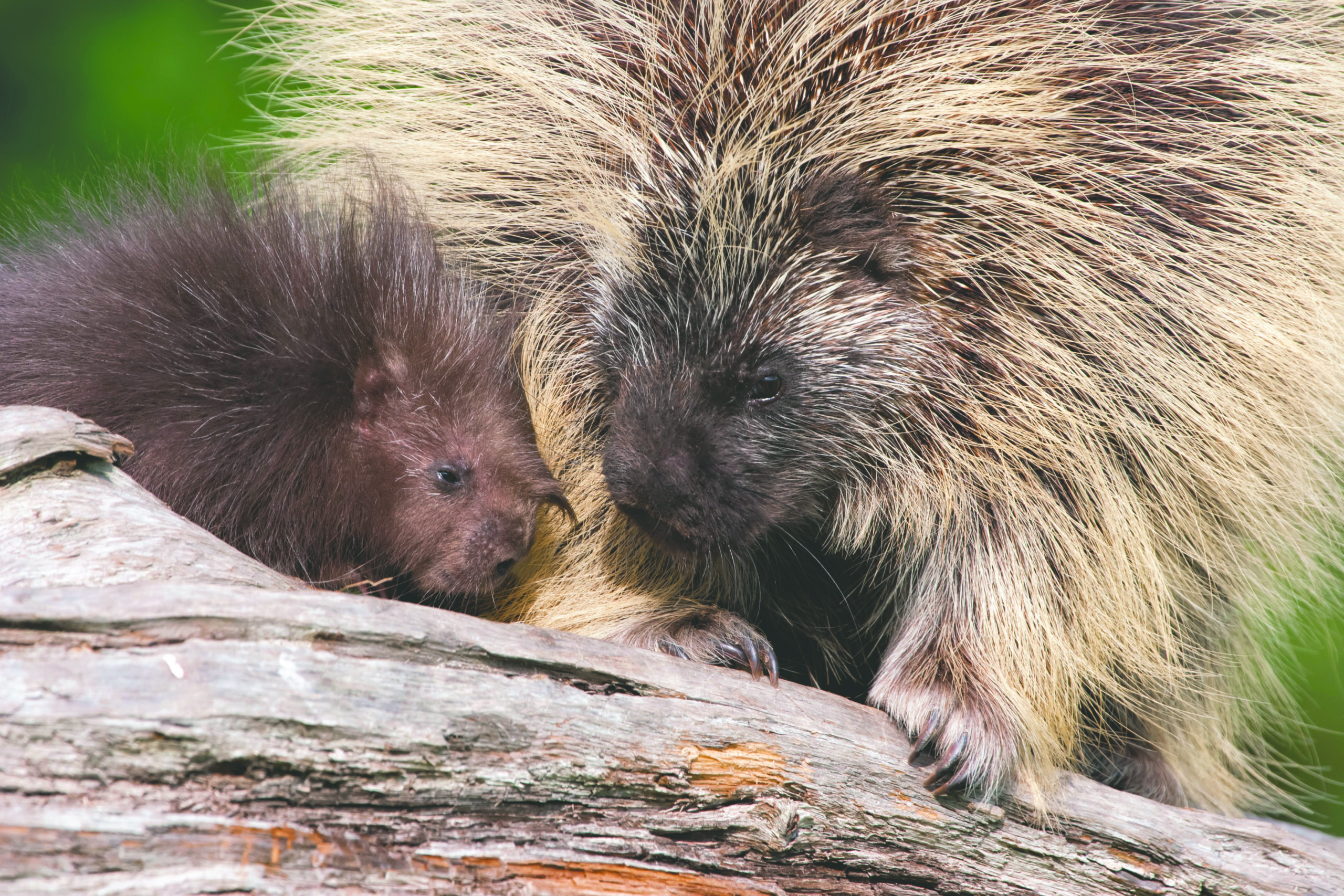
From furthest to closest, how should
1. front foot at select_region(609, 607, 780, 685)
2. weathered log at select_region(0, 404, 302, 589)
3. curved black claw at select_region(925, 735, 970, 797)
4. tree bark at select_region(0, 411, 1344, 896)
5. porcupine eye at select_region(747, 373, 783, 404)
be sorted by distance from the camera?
front foot at select_region(609, 607, 780, 685) → porcupine eye at select_region(747, 373, 783, 404) → curved black claw at select_region(925, 735, 970, 797) → weathered log at select_region(0, 404, 302, 589) → tree bark at select_region(0, 411, 1344, 896)

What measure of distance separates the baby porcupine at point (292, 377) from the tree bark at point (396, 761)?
7.9 inches

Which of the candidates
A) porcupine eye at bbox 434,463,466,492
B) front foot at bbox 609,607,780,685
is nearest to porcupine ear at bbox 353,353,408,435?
porcupine eye at bbox 434,463,466,492

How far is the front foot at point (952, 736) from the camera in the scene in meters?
1.50

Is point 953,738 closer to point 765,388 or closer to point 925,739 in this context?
point 925,739

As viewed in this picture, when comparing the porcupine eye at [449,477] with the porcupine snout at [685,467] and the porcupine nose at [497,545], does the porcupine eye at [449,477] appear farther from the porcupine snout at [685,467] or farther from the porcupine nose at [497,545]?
the porcupine snout at [685,467]

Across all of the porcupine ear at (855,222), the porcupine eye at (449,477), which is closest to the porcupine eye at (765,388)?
the porcupine ear at (855,222)

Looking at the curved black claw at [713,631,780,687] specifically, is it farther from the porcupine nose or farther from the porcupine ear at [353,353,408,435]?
the porcupine ear at [353,353,408,435]

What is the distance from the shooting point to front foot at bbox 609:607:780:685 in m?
1.73

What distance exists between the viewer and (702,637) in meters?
1.80

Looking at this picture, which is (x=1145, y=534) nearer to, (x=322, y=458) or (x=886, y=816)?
(x=886, y=816)

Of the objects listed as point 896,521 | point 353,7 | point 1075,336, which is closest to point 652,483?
point 896,521

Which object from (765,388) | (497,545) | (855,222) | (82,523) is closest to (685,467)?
(765,388)

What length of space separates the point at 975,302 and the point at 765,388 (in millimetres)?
342

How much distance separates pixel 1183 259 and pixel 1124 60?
31 cm
